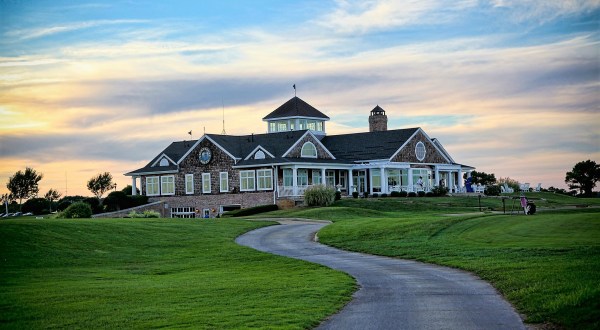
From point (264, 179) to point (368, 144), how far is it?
12887 mm

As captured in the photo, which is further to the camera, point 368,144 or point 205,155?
point 368,144

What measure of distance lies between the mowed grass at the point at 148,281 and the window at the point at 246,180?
27166mm

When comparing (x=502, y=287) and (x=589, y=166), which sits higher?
(x=589, y=166)

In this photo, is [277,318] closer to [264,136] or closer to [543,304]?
[543,304]

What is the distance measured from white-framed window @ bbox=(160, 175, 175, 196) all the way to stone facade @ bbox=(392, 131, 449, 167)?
20749 mm

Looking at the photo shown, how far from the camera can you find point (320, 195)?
61250 mm

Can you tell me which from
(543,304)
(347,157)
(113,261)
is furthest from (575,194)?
(543,304)

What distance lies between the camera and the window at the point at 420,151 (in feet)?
251

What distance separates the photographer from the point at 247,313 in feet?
53.5

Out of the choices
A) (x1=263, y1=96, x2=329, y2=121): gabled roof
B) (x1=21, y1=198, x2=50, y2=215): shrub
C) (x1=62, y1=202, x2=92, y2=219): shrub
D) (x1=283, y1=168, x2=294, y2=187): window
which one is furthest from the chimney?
(x1=62, y1=202, x2=92, y2=219): shrub

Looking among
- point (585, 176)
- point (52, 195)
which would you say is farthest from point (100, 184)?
point (585, 176)

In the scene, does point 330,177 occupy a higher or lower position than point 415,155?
lower

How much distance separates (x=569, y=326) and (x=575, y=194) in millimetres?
76048

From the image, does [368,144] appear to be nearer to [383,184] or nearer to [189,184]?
[383,184]
